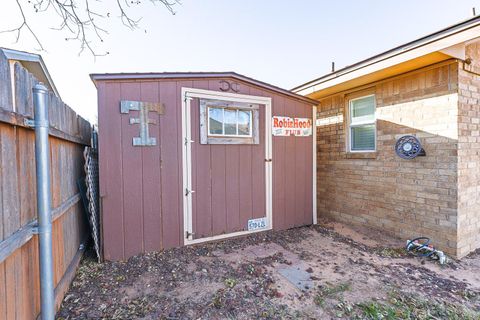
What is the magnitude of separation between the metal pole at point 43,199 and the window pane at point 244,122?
8.54 ft

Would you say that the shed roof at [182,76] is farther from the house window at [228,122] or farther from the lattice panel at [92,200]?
the lattice panel at [92,200]

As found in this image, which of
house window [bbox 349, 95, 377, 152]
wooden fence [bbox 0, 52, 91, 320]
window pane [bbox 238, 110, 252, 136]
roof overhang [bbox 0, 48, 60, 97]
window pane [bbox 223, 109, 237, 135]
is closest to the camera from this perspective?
wooden fence [bbox 0, 52, 91, 320]

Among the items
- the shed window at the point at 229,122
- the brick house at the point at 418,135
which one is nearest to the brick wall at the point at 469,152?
the brick house at the point at 418,135

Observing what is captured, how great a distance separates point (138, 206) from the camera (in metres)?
3.22

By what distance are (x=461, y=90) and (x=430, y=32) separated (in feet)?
2.98

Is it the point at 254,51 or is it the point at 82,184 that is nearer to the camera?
the point at 82,184

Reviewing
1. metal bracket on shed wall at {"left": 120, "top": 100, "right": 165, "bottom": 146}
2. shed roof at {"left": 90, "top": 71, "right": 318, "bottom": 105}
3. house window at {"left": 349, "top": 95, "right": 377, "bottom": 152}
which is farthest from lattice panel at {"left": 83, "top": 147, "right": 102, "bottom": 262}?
house window at {"left": 349, "top": 95, "right": 377, "bottom": 152}

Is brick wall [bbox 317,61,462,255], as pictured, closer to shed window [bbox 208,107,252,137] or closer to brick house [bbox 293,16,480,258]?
brick house [bbox 293,16,480,258]

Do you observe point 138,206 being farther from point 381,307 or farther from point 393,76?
point 393,76

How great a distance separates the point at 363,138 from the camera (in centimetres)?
466

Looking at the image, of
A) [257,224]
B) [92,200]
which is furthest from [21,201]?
[257,224]

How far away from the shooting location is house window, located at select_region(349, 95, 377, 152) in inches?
177

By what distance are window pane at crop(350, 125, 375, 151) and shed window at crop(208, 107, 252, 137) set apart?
7.54 ft

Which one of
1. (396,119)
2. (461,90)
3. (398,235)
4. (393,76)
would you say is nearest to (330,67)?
(393,76)
